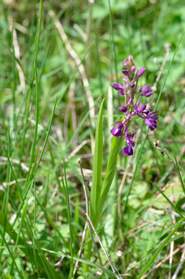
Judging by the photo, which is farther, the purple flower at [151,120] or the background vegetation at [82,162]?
the background vegetation at [82,162]

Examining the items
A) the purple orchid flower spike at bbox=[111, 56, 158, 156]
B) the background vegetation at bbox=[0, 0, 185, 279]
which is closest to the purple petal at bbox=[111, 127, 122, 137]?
the purple orchid flower spike at bbox=[111, 56, 158, 156]

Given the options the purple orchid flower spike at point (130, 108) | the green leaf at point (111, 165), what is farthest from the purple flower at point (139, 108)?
the green leaf at point (111, 165)

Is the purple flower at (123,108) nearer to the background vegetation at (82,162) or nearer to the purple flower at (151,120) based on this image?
the purple flower at (151,120)

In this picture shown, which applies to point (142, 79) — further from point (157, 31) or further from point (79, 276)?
point (79, 276)

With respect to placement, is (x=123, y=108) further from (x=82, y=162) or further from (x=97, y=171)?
(x=82, y=162)

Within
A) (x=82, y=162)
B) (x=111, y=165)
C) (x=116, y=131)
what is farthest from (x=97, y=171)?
(x=82, y=162)

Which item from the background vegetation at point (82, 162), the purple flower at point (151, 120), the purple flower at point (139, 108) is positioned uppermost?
the purple flower at point (139, 108)

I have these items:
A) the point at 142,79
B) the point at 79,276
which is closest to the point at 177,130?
the point at 142,79

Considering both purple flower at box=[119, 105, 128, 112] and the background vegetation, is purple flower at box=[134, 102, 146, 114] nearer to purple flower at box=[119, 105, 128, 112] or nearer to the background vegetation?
purple flower at box=[119, 105, 128, 112]
